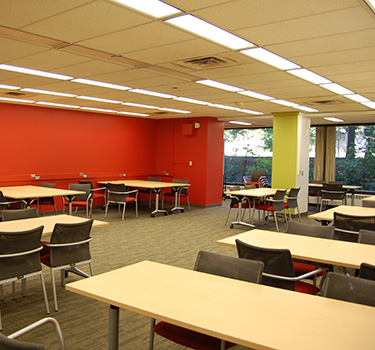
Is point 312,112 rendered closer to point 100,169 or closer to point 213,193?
point 213,193

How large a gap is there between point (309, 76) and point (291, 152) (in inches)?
191

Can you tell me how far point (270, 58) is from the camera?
4523 millimetres

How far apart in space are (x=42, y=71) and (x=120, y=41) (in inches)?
82.3

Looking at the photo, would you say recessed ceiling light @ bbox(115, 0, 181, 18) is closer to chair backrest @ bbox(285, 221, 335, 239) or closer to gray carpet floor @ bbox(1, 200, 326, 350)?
chair backrest @ bbox(285, 221, 335, 239)

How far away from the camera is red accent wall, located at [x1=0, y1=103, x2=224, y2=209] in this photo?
30.8 feet

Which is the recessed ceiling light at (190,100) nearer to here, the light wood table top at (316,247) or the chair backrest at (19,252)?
the light wood table top at (316,247)

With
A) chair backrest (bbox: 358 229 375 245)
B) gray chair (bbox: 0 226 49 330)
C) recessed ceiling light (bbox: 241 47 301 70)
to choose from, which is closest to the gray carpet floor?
gray chair (bbox: 0 226 49 330)

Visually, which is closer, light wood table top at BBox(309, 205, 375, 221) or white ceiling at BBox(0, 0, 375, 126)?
white ceiling at BBox(0, 0, 375, 126)

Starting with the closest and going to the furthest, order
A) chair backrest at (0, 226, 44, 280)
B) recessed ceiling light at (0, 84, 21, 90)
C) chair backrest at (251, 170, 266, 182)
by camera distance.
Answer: chair backrest at (0, 226, 44, 280) < recessed ceiling light at (0, 84, 21, 90) < chair backrest at (251, 170, 266, 182)

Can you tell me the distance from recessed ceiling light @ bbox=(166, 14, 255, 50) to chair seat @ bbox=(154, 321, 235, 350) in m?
2.37

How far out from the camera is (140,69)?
518cm

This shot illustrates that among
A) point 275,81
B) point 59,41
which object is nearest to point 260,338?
point 59,41

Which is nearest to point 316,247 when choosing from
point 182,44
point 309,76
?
point 182,44

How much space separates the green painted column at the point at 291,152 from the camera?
1014 centimetres
